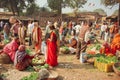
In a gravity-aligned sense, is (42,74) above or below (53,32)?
below

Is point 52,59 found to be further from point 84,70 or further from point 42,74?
point 42,74

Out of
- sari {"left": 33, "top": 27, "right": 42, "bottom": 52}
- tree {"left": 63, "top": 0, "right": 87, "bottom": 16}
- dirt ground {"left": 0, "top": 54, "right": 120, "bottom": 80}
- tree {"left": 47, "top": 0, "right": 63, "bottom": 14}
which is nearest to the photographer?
dirt ground {"left": 0, "top": 54, "right": 120, "bottom": 80}

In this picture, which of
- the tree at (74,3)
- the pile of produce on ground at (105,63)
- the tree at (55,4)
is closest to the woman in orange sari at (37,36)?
the pile of produce on ground at (105,63)

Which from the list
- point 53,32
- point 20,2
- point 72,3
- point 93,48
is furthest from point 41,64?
point 72,3

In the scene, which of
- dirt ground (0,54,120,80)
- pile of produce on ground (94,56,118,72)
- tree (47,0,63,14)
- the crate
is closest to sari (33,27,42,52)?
dirt ground (0,54,120,80)

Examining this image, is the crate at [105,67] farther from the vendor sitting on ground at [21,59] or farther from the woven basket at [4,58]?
the woven basket at [4,58]

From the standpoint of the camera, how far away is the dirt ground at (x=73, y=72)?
9005 millimetres

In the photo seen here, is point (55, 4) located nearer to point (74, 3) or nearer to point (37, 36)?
point (74, 3)

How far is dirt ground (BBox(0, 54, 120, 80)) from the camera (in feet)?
29.5

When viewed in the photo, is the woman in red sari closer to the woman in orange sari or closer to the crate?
the crate

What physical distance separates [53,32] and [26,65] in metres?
1.64

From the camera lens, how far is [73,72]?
9750 mm

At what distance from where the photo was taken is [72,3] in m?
59.1

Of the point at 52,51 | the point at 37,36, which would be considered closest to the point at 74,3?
the point at 37,36
